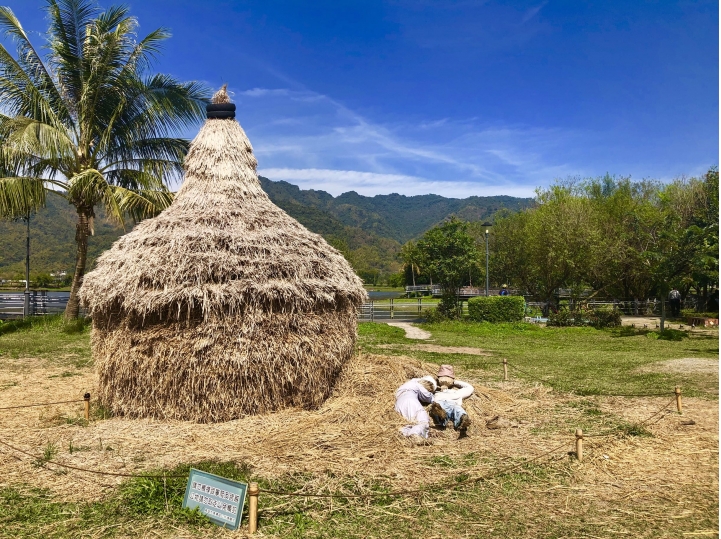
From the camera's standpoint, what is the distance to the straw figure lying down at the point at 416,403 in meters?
6.35

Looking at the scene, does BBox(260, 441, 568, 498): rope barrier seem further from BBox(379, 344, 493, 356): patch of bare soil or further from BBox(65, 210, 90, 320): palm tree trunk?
BBox(65, 210, 90, 320): palm tree trunk

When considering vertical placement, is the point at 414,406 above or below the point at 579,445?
above

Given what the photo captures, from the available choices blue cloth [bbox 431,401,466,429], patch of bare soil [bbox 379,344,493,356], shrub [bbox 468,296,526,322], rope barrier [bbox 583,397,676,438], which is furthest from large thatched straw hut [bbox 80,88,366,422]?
shrub [bbox 468,296,526,322]

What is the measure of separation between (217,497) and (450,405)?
3376 millimetres

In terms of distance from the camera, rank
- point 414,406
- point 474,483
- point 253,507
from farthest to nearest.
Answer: point 414,406 < point 474,483 < point 253,507

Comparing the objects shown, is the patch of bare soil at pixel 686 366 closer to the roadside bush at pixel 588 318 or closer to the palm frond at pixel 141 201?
the roadside bush at pixel 588 318

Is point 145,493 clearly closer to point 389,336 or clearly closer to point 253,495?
point 253,495

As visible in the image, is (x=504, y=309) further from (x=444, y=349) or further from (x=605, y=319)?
(x=444, y=349)

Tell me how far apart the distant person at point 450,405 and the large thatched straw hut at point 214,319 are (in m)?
1.55

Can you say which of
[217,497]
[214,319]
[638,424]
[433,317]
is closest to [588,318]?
[433,317]

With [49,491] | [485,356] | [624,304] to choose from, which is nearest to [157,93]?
[485,356]

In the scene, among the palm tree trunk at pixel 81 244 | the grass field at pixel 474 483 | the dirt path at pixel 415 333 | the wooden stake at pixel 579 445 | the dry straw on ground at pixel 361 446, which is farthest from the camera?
the dirt path at pixel 415 333

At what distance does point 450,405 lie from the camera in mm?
6707

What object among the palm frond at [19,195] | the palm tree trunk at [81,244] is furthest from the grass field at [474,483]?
the palm tree trunk at [81,244]
